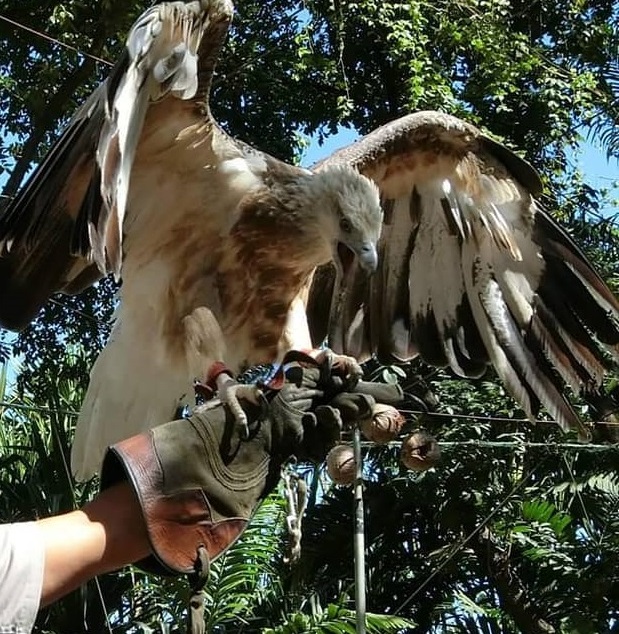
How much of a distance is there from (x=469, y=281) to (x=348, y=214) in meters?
0.93

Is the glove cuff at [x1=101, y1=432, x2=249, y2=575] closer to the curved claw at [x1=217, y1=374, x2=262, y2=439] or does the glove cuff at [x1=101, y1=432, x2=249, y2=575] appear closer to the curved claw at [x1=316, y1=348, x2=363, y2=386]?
the curved claw at [x1=217, y1=374, x2=262, y2=439]

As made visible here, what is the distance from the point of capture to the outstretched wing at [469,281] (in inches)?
162

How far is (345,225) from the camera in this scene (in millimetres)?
3738

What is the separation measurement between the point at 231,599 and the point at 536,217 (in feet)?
11.0

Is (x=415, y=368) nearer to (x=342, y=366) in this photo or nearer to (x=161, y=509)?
(x=342, y=366)

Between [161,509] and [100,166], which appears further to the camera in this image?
[100,166]

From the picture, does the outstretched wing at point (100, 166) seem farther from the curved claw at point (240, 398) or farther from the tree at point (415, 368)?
the tree at point (415, 368)

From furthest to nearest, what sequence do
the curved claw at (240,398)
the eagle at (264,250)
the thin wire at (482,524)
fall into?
the thin wire at (482,524) < the eagle at (264,250) < the curved claw at (240,398)

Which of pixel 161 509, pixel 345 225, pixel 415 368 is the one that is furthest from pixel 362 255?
pixel 415 368

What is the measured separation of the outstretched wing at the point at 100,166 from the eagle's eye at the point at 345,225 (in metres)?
0.67

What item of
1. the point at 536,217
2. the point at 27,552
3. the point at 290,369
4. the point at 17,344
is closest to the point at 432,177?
→ the point at 536,217

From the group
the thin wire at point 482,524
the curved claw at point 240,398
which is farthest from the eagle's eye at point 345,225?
the thin wire at point 482,524

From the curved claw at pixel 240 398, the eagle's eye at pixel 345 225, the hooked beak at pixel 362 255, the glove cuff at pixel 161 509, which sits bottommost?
the glove cuff at pixel 161 509

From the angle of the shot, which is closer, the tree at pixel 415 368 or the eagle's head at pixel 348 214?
the eagle's head at pixel 348 214
